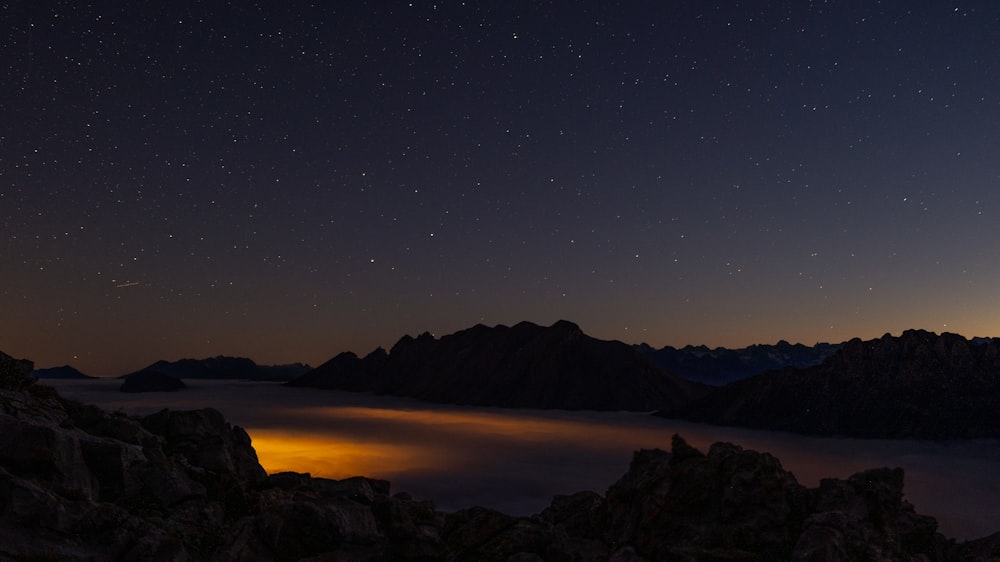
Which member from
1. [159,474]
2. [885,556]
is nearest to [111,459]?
[159,474]

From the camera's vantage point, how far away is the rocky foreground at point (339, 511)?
80.1 ft

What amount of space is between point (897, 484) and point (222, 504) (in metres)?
41.7

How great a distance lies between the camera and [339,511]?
2709 centimetres

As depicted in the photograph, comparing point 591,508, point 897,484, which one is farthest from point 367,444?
point 897,484

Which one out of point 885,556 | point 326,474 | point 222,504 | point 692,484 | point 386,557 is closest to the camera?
point 386,557

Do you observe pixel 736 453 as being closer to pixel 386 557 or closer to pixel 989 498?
pixel 386 557

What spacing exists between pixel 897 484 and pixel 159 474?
44495mm

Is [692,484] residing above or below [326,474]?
above

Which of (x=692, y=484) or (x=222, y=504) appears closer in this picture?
(x=222, y=504)

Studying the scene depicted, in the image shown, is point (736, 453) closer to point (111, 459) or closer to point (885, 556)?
point (885, 556)

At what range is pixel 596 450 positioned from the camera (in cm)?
19688

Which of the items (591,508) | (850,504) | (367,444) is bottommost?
(367,444)

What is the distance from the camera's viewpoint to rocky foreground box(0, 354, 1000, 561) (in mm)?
24422

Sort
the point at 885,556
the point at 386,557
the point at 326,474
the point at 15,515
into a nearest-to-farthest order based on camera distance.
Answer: the point at 15,515
the point at 386,557
the point at 885,556
the point at 326,474
